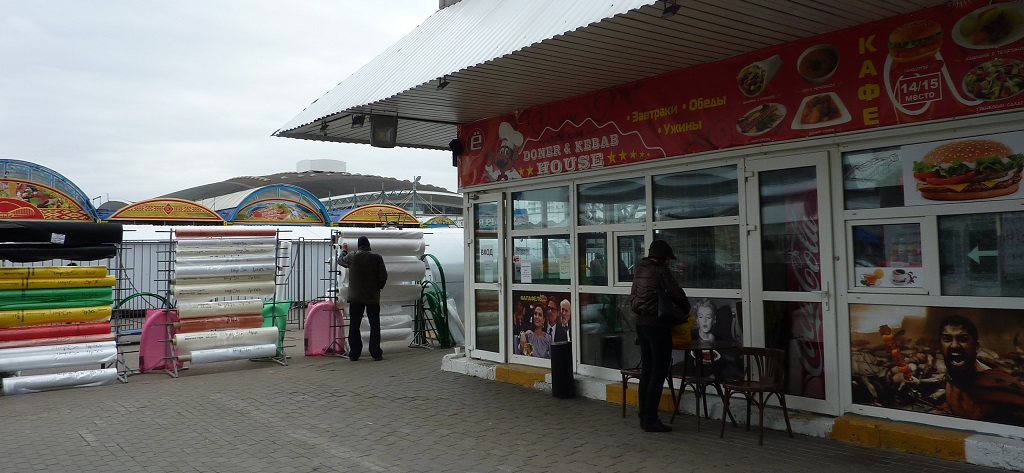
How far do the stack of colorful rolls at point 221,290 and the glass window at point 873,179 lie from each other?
7829 millimetres

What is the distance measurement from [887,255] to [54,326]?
9.21 metres

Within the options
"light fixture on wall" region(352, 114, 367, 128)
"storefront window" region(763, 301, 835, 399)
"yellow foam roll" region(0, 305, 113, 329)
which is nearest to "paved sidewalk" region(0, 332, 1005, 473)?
"storefront window" region(763, 301, 835, 399)

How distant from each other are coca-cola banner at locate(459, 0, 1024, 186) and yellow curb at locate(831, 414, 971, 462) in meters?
2.28

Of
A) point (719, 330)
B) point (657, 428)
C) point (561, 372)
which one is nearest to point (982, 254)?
point (719, 330)

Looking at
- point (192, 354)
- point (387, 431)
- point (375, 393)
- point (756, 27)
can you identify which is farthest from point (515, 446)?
point (192, 354)

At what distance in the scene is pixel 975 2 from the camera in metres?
5.02

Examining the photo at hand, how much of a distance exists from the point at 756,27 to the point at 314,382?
21.7 feet

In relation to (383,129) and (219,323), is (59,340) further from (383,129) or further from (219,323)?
(383,129)

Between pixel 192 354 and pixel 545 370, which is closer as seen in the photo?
pixel 545 370

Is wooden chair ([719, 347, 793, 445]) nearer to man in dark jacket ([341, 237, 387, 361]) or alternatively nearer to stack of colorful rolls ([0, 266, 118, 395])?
man in dark jacket ([341, 237, 387, 361])

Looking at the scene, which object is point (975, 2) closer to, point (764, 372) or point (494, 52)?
point (764, 372)

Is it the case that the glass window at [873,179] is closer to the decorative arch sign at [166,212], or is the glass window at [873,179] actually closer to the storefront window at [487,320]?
the storefront window at [487,320]

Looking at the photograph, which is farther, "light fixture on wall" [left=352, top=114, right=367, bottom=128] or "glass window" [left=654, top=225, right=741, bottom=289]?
"light fixture on wall" [left=352, top=114, right=367, bottom=128]

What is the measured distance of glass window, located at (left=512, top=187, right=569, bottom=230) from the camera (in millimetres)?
8359
